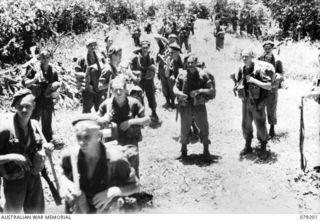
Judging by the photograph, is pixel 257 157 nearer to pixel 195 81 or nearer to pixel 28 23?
pixel 195 81

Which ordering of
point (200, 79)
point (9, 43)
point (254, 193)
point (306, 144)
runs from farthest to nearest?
1. point (9, 43)
2. point (306, 144)
3. point (200, 79)
4. point (254, 193)

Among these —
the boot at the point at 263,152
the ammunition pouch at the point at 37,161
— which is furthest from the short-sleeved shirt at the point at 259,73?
the ammunition pouch at the point at 37,161

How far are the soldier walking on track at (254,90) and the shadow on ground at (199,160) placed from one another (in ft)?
2.81

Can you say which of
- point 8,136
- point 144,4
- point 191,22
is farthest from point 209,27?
point 8,136

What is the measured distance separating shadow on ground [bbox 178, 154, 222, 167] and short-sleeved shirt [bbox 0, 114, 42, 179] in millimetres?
3823

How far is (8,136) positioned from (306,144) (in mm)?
6062

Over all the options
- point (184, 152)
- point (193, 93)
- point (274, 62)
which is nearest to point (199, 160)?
point (184, 152)

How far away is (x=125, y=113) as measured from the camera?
18.1 ft

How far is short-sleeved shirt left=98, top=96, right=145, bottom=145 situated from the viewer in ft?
18.1

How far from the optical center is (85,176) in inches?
131

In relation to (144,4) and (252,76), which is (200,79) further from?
(144,4)

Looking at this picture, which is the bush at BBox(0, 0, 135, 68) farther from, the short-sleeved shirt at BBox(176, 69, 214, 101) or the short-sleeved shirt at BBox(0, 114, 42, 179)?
the short-sleeved shirt at BBox(0, 114, 42, 179)

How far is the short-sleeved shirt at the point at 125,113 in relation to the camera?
551 cm

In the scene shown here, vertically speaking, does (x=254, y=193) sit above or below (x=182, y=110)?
below
